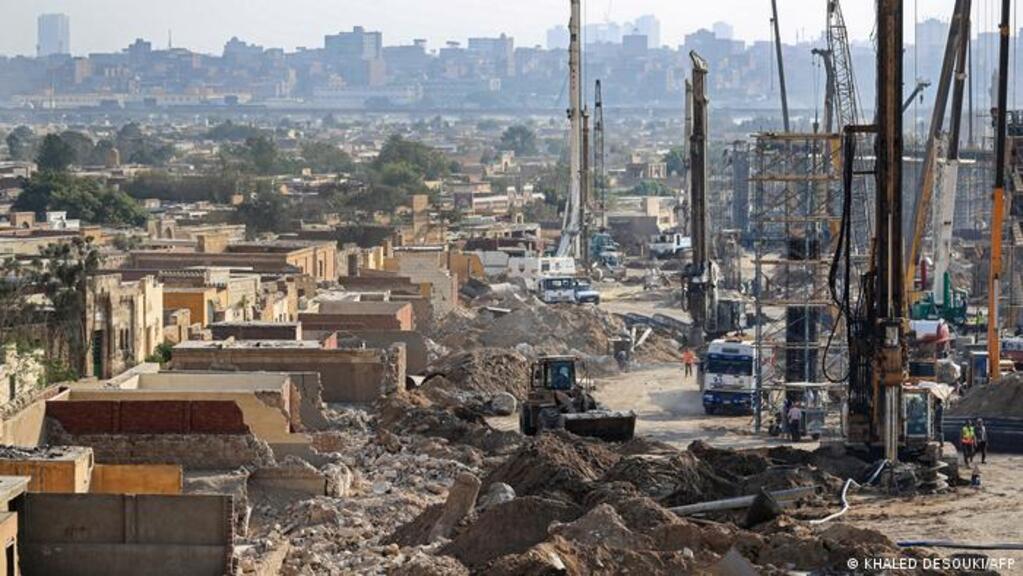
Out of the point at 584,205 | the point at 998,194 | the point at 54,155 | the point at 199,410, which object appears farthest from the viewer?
the point at 54,155

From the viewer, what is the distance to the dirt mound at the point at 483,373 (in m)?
32.8

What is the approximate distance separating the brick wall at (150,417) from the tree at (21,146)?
4309 inches

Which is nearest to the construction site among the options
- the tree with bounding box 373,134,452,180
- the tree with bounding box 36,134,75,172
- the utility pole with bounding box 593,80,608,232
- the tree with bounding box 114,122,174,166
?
the utility pole with bounding box 593,80,608,232

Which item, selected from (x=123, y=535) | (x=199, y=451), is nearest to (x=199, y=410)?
(x=199, y=451)

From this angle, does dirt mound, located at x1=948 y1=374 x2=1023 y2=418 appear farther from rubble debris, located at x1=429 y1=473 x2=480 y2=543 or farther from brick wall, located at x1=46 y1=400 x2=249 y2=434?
rubble debris, located at x1=429 y1=473 x2=480 y2=543

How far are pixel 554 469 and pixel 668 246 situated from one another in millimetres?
46014

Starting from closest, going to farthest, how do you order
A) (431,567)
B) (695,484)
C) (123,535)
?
(431,567) → (123,535) → (695,484)

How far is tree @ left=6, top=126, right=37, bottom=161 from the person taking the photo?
13436 cm

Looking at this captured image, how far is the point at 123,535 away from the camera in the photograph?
17.5 metres

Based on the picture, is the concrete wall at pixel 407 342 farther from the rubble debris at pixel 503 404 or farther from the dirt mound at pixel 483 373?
the rubble debris at pixel 503 404

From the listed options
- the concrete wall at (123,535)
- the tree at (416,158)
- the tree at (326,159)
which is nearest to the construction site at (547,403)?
the concrete wall at (123,535)

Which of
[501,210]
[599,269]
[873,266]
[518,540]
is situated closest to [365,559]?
[518,540]

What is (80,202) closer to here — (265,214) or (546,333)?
(265,214)

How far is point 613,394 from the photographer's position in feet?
114
